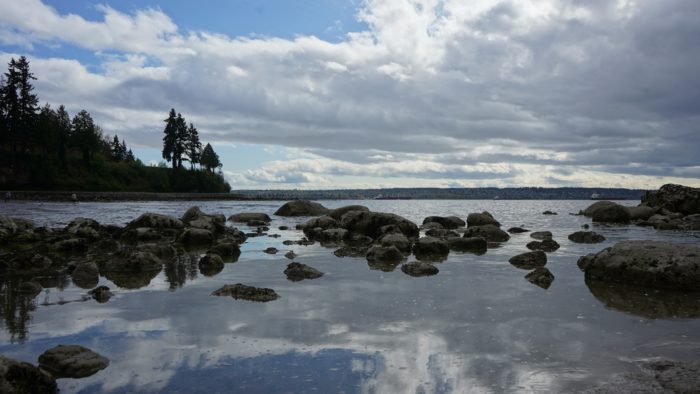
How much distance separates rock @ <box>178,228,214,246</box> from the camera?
18969mm

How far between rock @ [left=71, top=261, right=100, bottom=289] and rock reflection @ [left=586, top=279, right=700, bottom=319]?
33.2 ft

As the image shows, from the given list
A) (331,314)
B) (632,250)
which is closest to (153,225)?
(331,314)

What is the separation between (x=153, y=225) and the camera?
2333cm

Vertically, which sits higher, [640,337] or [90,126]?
[90,126]

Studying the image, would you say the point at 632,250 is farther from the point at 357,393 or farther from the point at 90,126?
the point at 90,126

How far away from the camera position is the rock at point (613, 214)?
122ft

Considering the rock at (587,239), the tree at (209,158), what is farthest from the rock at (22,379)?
the tree at (209,158)

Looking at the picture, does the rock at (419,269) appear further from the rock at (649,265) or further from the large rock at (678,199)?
the large rock at (678,199)

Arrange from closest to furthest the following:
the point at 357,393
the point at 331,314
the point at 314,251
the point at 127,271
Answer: the point at 357,393 → the point at 331,314 → the point at 127,271 → the point at 314,251

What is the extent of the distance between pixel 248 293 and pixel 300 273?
7.84 feet

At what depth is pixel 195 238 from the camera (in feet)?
62.6

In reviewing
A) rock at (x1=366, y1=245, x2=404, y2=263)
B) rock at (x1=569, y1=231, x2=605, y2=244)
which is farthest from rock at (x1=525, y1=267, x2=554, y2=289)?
rock at (x1=569, y1=231, x2=605, y2=244)

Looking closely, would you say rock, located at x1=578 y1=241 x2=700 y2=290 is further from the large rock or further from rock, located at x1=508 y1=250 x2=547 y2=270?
the large rock

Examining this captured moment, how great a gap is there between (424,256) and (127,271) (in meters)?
8.25
